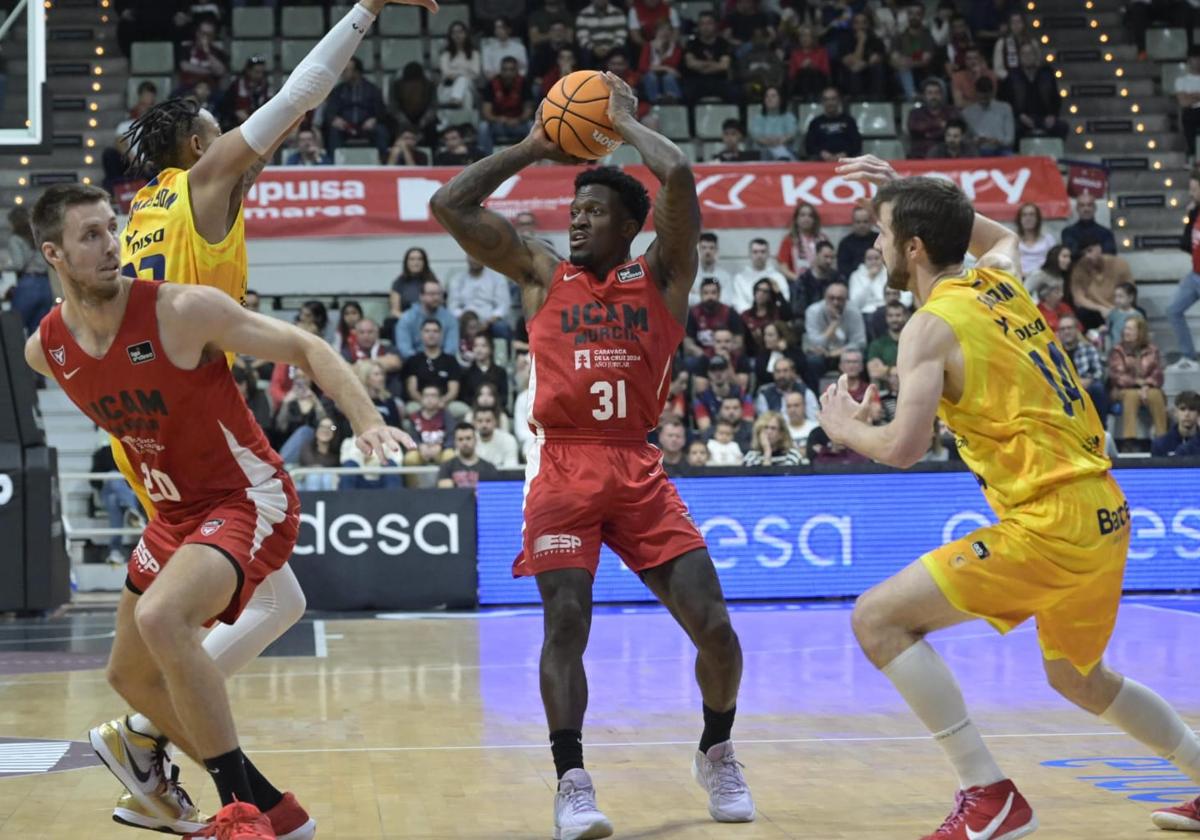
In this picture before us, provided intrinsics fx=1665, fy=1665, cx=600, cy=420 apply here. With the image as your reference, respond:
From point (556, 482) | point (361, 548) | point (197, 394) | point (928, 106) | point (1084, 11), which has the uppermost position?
point (1084, 11)

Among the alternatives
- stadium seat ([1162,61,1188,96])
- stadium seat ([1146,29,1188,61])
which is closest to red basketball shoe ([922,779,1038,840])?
stadium seat ([1162,61,1188,96])

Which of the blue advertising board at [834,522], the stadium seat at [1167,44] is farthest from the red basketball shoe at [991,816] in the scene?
the stadium seat at [1167,44]

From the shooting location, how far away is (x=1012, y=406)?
501 cm

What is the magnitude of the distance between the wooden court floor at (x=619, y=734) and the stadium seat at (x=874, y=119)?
29.0 feet

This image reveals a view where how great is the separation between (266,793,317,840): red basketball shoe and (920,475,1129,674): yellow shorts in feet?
6.81

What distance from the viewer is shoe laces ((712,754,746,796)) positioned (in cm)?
562

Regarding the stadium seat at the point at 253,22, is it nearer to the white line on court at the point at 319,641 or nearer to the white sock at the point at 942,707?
the white line on court at the point at 319,641

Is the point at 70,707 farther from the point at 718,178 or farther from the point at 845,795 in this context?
the point at 718,178

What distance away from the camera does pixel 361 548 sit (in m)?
13.2

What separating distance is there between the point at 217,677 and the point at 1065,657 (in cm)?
256

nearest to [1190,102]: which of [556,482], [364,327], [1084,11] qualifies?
[1084,11]

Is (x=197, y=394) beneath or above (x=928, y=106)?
beneath

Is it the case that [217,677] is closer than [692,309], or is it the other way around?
[217,677]

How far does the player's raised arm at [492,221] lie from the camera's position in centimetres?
593
